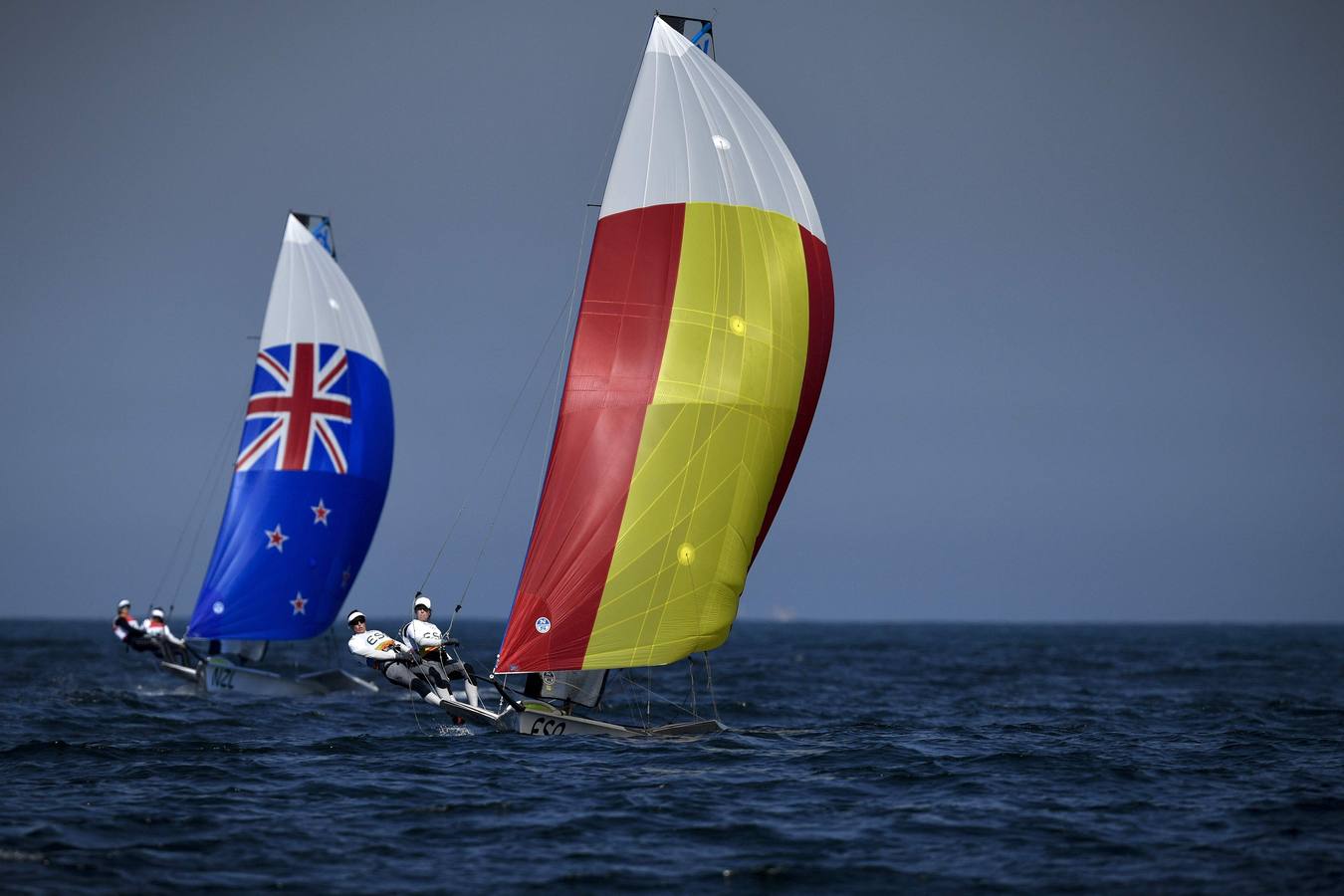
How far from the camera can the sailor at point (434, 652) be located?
19.9 meters

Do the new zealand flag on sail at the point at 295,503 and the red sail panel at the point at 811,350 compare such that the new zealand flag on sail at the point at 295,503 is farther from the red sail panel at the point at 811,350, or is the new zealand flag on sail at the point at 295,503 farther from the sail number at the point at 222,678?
the red sail panel at the point at 811,350

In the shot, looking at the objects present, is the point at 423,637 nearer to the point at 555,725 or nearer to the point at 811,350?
the point at 555,725

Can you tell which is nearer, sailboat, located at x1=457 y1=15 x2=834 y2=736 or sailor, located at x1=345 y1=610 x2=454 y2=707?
sailboat, located at x1=457 y1=15 x2=834 y2=736

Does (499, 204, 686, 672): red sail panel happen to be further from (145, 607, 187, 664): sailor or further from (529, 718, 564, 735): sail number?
(145, 607, 187, 664): sailor

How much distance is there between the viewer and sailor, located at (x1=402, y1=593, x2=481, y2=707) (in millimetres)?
19938

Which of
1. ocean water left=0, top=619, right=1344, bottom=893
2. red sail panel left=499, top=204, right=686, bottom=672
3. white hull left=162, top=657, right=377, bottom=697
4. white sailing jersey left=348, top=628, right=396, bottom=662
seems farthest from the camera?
white hull left=162, top=657, right=377, bottom=697

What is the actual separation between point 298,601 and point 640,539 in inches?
631

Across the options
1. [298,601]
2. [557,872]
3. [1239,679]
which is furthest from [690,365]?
[1239,679]

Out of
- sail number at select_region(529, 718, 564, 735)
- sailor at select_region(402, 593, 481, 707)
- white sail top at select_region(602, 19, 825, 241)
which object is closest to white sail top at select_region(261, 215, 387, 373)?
sailor at select_region(402, 593, 481, 707)

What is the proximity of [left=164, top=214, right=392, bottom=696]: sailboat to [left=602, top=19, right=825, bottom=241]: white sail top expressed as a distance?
51.4ft

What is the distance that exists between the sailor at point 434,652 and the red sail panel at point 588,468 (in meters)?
1.23

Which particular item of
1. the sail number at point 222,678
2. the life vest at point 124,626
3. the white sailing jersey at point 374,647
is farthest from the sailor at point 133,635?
the white sailing jersey at point 374,647

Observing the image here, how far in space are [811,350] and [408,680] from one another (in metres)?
7.61

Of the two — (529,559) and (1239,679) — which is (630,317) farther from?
(1239,679)
